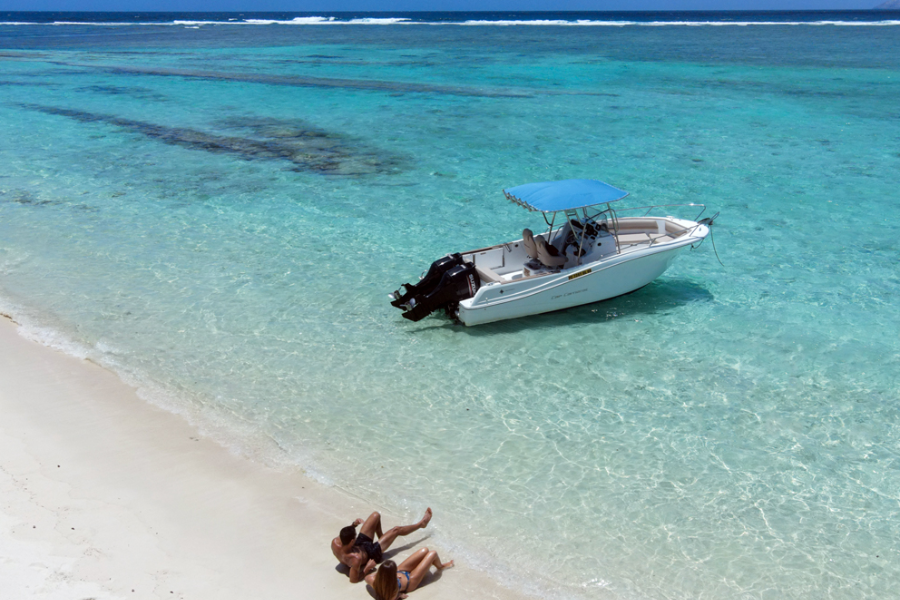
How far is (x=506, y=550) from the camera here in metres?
6.90

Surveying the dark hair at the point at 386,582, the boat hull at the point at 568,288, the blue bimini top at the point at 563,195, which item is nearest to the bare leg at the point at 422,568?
the dark hair at the point at 386,582

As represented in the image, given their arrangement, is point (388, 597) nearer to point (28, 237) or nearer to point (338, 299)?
point (338, 299)

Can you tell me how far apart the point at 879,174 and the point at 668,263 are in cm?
1189

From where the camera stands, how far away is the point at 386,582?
5.91m

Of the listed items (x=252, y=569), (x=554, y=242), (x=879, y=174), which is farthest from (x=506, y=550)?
(x=879, y=174)

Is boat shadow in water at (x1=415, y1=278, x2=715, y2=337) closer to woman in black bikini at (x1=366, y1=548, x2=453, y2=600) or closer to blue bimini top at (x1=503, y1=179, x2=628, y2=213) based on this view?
blue bimini top at (x1=503, y1=179, x2=628, y2=213)

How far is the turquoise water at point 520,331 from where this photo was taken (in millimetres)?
7332

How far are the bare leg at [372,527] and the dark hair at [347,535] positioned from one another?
19 cm

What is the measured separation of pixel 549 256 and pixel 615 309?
1478 millimetres

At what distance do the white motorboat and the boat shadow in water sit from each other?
0.19 meters

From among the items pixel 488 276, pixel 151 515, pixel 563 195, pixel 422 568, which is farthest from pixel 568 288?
pixel 151 515

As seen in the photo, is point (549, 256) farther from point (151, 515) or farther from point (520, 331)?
point (151, 515)

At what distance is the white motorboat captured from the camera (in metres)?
11.0

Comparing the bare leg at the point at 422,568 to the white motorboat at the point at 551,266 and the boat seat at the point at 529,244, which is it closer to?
the white motorboat at the point at 551,266
